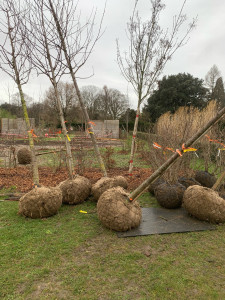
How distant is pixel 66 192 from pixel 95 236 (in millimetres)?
1451

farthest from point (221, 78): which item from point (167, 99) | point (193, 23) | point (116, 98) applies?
point (193, 23)

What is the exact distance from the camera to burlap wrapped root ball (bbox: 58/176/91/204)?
4.42 m

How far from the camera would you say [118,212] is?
329cm

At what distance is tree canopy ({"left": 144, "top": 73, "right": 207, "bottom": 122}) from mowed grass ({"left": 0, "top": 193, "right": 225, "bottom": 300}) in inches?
1141

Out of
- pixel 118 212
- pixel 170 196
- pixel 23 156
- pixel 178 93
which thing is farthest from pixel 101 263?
pixel 178 93

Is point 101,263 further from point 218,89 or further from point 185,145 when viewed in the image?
point 218,89

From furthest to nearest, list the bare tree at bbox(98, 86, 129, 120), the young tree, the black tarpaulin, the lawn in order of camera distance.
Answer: the bare tree at bbox(98, 86, 129, 120) < the young tree < the black tarpaulin < the lawn

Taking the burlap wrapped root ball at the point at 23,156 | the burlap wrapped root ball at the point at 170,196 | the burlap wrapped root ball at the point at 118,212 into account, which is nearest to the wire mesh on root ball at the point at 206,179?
the burlap wrapped root ball at the point at 170,196

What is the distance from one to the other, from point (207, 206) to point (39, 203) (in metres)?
2.92

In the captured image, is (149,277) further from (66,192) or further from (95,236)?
(66,192)

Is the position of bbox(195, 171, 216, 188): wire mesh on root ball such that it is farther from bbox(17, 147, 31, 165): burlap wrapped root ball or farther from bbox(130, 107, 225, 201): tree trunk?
bbox(17, 147, 31, 165): burlap wrapped root ball

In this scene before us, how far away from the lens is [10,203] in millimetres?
4566

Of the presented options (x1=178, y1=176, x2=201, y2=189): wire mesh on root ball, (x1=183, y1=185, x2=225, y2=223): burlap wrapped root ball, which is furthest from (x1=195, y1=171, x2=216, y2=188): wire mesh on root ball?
(x1=183, y1=185, x2=225, y2=223): burlap wrapped root ball

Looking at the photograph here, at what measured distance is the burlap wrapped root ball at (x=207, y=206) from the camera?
3.62 metres
